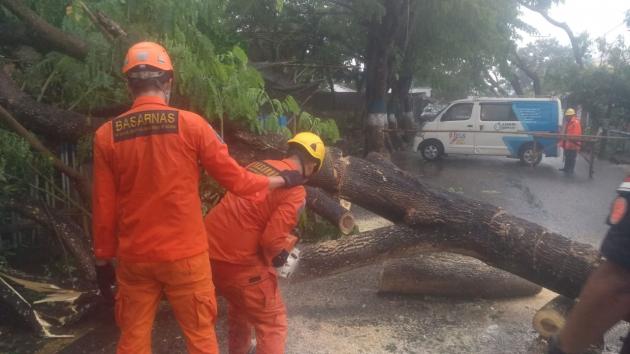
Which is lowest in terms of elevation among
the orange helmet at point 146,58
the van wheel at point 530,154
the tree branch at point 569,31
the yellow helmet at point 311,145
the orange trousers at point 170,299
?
the van wheel at point 530,154

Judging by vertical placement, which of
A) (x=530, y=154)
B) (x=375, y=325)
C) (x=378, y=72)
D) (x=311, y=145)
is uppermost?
(x=378, y=72)

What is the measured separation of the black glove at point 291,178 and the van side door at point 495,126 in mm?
12289

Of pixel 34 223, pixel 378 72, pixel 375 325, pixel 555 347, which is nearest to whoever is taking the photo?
pixel 555 347

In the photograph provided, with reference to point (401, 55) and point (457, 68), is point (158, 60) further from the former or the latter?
point (457, 68)

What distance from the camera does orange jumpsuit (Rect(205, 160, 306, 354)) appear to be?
2.91m

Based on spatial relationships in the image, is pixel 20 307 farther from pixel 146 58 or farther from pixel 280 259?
pixel 146 58

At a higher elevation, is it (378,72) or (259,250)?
(378,72)

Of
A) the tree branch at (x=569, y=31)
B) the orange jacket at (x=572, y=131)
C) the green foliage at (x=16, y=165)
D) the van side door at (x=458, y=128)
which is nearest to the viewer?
the green foliage at (x=16, y=165)

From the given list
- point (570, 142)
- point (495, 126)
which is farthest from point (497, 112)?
point (570, 142)

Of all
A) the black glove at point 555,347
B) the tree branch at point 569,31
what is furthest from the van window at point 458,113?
the black glove at point 555,347

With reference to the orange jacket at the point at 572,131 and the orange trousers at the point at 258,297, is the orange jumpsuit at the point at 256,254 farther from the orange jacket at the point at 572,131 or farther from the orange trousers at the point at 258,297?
the orange jacket at the point at 572,131

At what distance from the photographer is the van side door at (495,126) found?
→ 14156 millimetres

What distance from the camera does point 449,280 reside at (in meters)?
4.61

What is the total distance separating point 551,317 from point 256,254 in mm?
2357
